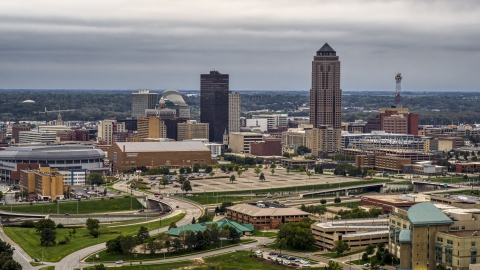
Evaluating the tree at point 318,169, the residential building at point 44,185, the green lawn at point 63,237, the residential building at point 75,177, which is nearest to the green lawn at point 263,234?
the green lawn at point 63,237

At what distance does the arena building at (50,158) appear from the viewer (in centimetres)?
14425

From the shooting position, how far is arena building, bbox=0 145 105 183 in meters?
144

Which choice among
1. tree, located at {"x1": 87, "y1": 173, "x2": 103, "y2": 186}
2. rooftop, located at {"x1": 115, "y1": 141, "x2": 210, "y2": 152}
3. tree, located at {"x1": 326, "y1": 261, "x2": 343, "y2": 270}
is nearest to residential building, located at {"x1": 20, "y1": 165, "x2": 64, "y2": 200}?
tree, located at {"x1": 87, "y1": 173, "x2": 103, "y2": 186}

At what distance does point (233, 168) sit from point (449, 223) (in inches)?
3260

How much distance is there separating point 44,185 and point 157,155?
131 ft

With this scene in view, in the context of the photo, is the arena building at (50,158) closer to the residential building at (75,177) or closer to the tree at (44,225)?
the residential building at (75,177)

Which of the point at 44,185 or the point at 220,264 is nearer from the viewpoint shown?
the point at 220,264

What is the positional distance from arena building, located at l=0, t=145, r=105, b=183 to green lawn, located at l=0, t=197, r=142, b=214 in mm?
28349

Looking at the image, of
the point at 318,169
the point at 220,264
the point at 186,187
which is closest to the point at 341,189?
the point at 186,187

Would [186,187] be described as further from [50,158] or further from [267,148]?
[267,148]

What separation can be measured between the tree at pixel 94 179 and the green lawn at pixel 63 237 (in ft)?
113

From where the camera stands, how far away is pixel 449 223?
74.0 m

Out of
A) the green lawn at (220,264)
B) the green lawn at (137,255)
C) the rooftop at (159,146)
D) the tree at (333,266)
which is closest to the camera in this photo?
the tree at (333,266)

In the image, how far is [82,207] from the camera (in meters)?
112
